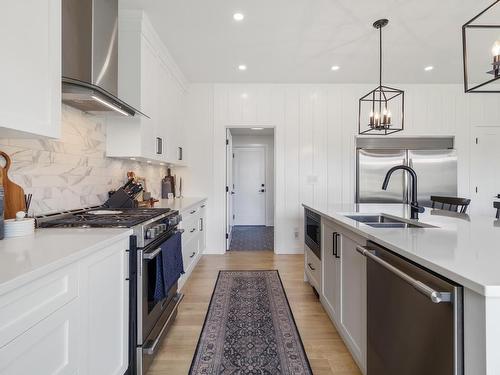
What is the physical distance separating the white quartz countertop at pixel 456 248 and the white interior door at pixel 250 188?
5312mm

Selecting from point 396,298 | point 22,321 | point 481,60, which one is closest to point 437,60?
point 481,60

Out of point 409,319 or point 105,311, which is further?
point 105,311

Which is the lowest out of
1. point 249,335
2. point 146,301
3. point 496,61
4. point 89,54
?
point 249,335

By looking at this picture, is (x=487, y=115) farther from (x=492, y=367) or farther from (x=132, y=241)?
(x=132, y=241)

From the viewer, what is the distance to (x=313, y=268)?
105 inches

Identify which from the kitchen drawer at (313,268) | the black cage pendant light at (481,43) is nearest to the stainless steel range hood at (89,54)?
the kitchen drawer at (313,268)

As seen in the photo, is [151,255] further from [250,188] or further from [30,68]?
[250,188]

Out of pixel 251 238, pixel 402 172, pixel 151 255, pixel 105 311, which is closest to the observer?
pixel 105 311

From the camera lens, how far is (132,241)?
4.87 feet

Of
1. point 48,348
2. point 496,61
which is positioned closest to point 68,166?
point 48,348

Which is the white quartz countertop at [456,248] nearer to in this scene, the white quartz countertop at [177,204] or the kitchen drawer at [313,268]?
the kitchen drawer at [313,268]

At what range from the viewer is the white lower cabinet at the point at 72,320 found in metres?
0.77

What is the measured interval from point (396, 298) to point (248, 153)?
19.7 ft

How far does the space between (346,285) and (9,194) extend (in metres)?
1.99
